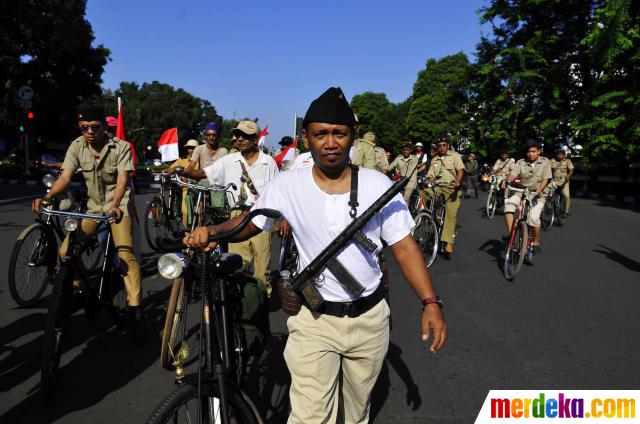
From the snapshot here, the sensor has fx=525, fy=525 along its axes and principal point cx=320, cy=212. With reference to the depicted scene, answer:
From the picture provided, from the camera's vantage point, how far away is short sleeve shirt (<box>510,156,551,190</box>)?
26.5ft

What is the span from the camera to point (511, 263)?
7281 millimetres

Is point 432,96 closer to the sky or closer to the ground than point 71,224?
closer to the sky

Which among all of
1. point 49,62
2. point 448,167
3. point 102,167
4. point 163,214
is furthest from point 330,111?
point 49,62

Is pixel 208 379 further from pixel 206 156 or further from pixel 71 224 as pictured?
pixel 206 156

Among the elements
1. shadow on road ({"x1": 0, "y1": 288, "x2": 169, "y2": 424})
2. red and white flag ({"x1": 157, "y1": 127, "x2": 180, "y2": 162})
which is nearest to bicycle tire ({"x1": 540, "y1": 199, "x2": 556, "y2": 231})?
red and white flag ({"x1": 157, "y1": 127, "x2": 180, "y2": 162})

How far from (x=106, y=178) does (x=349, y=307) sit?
127 inches

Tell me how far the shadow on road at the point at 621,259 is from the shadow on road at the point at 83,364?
6.99 m

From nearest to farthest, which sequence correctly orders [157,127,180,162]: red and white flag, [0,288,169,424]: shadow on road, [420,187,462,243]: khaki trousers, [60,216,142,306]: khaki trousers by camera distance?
[0,288,169,424]: shadow on road → [60,216,142,306]: khaki trousers → [420,187,462,243]: khaki trousers → [157,127,180,162]: red and white flag

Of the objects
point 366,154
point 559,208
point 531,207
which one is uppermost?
point 366,154

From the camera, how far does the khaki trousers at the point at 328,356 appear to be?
229 cm

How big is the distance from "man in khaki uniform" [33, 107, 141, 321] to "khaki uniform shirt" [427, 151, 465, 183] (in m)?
5.53

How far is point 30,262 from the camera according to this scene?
5355mm

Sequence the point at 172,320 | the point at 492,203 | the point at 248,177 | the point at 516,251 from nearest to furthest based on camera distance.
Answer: the point at 172,320 → the point at 248,177 → the point at 516,251 → the point at 492,203

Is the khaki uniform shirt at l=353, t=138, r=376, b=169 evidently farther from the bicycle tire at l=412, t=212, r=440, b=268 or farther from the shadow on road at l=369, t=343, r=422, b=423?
the shadow on road at l=369, t=343, r=422, b=423
